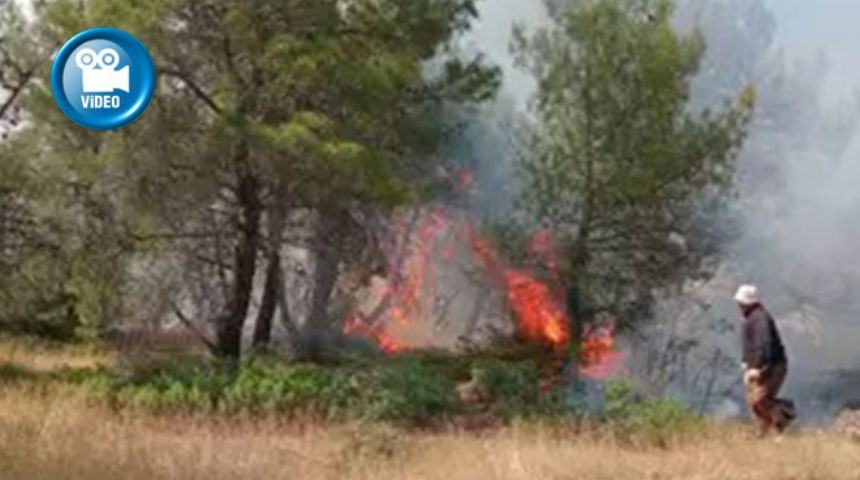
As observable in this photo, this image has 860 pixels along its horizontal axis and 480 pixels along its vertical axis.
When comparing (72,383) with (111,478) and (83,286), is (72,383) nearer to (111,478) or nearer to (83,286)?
(83,286)

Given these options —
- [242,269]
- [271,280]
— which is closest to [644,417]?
→ [242,269]

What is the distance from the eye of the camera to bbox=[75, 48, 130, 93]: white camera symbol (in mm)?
9641

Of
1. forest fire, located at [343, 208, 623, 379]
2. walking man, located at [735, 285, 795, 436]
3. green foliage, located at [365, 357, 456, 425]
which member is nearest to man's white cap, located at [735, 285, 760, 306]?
walking man, located at [735, 285, 795, 436]

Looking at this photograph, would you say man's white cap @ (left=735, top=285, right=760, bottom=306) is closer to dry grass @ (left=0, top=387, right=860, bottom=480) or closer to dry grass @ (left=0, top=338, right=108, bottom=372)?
dry grass @ (left=0, top=387, right=860, bottom=480)

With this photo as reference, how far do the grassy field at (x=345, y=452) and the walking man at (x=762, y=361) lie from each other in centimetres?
44

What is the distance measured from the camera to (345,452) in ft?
34.5

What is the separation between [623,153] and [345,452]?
1222 cm

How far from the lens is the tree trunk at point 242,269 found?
17656mm

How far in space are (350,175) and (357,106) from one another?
133 cm

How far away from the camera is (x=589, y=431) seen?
13422 millimetres

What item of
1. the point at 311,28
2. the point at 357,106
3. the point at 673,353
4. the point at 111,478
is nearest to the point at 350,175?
the point at 357,106

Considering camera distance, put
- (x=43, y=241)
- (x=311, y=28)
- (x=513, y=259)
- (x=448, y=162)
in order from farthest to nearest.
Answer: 1. (x=448, y=162)
2. (x=513, y=259)
3. (x=43, y=241)
4. (x=311, y=28)

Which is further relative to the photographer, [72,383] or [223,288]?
[223,288]

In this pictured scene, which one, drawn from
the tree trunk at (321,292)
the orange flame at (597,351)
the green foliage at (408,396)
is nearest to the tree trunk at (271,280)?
the tree trunk at (321,292)
